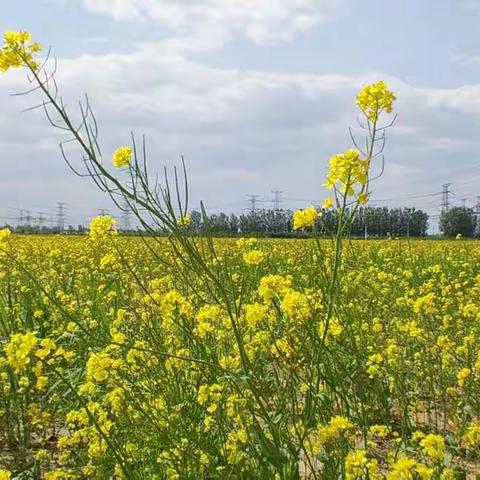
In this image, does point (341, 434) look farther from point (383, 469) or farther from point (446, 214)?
point (446, 214)

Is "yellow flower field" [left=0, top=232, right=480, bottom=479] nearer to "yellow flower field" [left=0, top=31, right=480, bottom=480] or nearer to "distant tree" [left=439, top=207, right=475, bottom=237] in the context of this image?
"yellow flower field" [left=0, top=31, right=480, bottom=480]

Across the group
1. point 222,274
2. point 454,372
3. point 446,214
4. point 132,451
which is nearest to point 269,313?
point 222,274

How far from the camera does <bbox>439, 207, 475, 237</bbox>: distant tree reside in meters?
58.0

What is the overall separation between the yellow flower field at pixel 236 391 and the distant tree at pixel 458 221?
55910 mm

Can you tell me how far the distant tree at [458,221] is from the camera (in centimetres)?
5800

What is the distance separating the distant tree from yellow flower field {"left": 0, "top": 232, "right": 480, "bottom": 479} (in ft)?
183

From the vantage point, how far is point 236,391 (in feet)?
7.25

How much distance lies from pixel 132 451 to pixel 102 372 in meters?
0.32

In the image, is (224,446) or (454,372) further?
(454,372)

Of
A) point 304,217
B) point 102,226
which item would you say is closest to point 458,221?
point 102,226

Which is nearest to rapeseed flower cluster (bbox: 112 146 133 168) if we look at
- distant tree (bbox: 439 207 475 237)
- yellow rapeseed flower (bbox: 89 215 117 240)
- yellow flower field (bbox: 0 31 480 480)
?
yellow flower field (bbox: 0 31 480 480)

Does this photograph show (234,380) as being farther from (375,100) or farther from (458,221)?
(458,221)

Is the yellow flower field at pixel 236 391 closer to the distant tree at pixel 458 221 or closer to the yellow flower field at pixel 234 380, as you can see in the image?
the yellow flower field at pixel 234 380

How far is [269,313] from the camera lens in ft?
9.48
